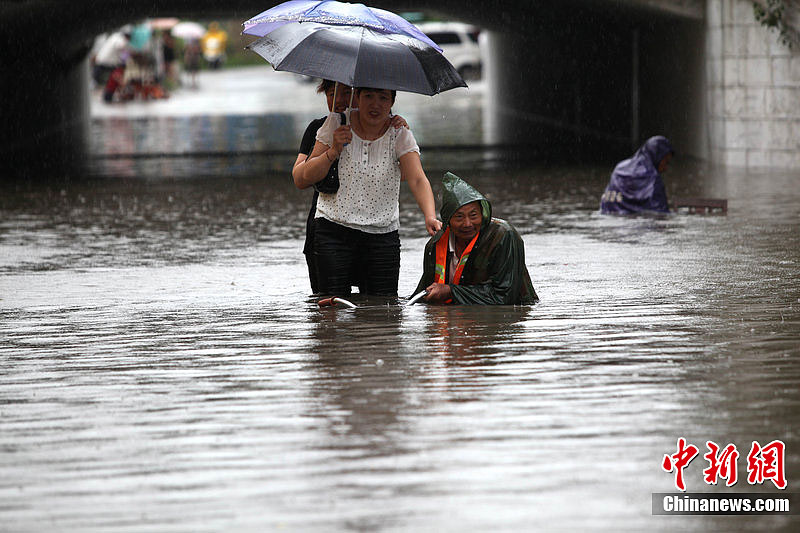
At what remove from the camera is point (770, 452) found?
4559mm

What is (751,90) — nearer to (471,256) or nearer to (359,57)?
(471,256)

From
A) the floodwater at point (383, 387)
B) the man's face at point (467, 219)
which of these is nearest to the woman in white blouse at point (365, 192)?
the man's face at point (467, 219)

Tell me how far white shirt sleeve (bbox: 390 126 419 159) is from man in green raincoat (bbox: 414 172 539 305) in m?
0.24

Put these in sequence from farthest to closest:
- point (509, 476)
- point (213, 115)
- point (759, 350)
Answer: point (213, 115) → point (759, 350) → point (509, 476)

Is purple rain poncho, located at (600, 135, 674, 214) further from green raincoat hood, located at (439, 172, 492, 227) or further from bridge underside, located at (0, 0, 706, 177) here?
bridge underside, located at (0, 0, 706, 177)

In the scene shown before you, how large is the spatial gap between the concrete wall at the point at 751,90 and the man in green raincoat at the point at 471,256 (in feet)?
36.6

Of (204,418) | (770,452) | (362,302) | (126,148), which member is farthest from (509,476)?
(126,148)

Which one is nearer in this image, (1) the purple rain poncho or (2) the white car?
(1) the purple rain poncho

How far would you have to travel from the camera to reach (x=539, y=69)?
3225 cm

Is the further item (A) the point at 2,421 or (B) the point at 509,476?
(A) the point at 2,421

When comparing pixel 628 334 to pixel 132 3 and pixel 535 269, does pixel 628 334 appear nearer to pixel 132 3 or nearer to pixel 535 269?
pixel 535 269

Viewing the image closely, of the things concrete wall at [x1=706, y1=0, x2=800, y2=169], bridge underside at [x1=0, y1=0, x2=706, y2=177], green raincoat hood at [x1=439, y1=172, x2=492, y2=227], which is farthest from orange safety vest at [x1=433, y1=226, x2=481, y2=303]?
bridge underside at [x1=0, y1=0, x2=706, y2=177]

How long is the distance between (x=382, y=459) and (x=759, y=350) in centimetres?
231

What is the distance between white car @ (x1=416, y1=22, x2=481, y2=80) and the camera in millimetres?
50250
